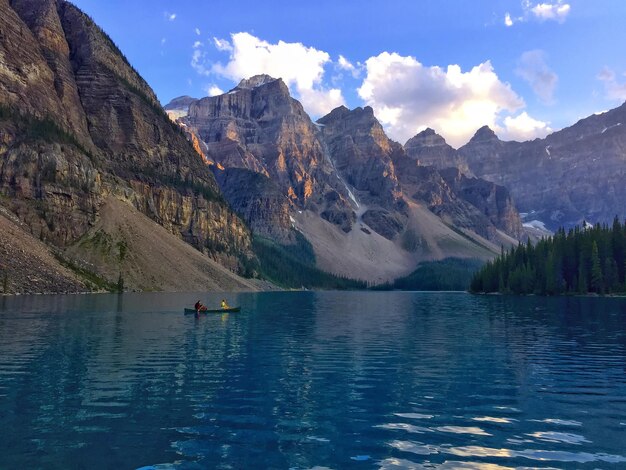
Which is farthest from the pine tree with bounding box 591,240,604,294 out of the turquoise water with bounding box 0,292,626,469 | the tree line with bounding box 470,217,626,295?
the turquoise water with bounding box 0,292,626,469

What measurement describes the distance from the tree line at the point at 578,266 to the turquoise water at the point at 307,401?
129 metres

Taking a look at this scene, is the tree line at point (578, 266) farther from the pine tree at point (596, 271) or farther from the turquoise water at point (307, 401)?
the turquoise water at point (307, 401)

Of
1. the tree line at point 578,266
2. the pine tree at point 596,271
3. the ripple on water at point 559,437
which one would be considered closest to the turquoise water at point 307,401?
the ripple on water at point 559,437

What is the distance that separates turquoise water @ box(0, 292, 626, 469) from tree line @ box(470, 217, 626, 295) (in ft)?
424

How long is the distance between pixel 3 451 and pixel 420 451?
16057 millimetres

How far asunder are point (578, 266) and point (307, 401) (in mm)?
176282

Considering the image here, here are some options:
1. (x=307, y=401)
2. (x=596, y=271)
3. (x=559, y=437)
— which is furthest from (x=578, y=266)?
(x=559, y=437)

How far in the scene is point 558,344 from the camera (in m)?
53.6

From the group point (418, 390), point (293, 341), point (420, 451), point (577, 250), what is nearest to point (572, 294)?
point (577, 250)

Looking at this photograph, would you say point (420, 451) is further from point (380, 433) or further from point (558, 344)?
point (558, 344)

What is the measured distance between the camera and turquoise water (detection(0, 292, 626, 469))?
19.8 metres

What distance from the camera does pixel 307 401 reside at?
28453mm

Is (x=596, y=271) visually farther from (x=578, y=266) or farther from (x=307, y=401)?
(x=307, y=401)

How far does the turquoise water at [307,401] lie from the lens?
1978 centimetres
